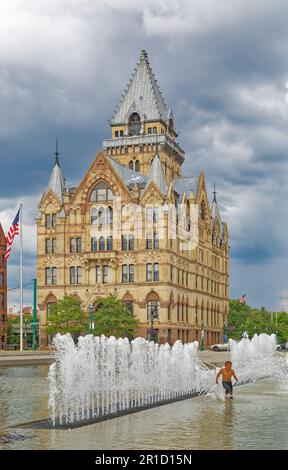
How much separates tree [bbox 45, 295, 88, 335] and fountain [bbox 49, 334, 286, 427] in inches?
1935

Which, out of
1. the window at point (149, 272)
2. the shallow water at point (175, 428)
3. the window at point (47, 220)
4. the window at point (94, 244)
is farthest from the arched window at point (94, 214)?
the shallow water at point (175, 428)

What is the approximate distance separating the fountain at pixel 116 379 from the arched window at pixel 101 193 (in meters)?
56.6

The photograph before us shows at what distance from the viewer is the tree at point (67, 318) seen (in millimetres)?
90625

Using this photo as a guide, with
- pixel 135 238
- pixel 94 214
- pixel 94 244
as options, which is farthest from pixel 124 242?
pixel 94 214

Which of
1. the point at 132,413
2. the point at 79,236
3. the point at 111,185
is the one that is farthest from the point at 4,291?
the point at 132,413

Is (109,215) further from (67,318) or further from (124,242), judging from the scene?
(67,318)

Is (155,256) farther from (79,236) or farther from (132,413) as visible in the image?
(132,413)

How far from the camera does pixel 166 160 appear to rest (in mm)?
112312

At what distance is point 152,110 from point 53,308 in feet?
115

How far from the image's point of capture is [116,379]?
35312mm

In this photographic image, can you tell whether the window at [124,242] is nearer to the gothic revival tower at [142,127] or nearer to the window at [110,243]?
the window at [110,243]

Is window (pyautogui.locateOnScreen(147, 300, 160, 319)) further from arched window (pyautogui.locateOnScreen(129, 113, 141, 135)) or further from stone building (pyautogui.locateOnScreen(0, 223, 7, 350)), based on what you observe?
arched window (pyautogui.locateOnScreen(129, 113, 141, 135))

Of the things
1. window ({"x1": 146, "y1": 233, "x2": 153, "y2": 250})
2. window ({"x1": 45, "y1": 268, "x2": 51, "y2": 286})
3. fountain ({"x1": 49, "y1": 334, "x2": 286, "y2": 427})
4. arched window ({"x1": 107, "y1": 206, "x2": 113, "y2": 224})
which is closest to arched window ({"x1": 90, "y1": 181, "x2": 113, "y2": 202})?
arched window ({"x1": 107, "y1": 206, "x2": 113, "y2": 224})

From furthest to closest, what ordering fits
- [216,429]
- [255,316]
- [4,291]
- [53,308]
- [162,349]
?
[255,316] → [4,291] → [53,308] → [162,349] → [216,429]
